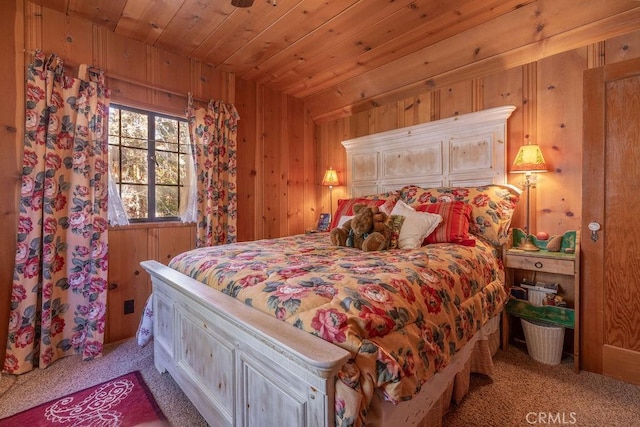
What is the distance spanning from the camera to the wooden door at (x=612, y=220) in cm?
178

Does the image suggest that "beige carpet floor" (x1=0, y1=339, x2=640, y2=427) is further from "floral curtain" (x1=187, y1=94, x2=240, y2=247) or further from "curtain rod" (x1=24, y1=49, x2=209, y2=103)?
"curtain rod" (x1=24, y1=49, x2=209, y2=103)

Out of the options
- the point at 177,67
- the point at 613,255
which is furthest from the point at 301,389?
the point at 177,67

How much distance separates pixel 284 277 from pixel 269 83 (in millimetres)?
2887

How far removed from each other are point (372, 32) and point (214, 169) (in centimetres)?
191

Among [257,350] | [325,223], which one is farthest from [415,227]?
[325,223]

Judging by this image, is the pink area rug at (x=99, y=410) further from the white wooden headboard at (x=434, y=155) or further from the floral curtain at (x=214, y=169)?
the white wooden headboard at (x=434, y=155)

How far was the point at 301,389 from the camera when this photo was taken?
0.90 meters

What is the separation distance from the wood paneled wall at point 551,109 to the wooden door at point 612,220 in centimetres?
35

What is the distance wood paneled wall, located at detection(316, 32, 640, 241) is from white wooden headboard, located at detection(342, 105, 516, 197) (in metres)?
0.13

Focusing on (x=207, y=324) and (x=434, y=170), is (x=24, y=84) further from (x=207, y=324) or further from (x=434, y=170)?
(x=434, y=170)

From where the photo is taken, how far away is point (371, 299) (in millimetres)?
1038

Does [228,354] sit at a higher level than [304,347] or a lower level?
lower

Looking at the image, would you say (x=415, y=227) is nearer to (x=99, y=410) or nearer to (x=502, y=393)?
(x=502, y=393)

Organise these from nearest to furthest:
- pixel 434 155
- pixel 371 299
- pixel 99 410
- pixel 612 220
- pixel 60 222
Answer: pixel 371 299 < pixel 99 410 < pixel 612 220 < pixel 60 222 < pixel 434 155
